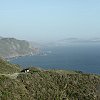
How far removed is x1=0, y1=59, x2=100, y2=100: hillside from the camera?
4234 cm

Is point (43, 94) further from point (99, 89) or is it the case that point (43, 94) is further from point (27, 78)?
point (99, 89)

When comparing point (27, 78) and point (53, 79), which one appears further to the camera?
point (53, 79)

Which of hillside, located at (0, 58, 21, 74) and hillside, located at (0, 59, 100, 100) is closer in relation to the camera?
hillside, located at (0, 59, 100, 100)

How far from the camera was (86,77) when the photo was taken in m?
54.8

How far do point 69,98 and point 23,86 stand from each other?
27.9 ft

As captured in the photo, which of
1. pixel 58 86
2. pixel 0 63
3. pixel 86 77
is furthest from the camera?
pixel 0 63

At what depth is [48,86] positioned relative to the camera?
4831 cm

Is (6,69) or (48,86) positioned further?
(6,69)

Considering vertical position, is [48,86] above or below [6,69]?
below

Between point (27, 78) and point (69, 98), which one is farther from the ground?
point (27, 78)

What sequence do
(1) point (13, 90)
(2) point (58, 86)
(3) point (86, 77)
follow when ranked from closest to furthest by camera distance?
1. (1) point (13, 90)
2. (2) point (58, 86)
3. (3) point (86, 77)

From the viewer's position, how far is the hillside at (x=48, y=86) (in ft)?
139

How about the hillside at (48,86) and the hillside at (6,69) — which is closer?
the hillside at (48,86)

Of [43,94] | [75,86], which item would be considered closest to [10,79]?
[43,94]
